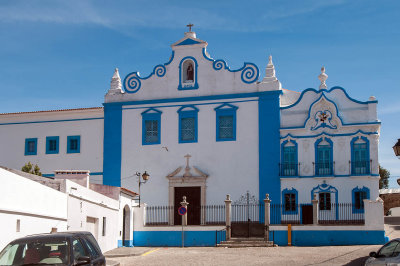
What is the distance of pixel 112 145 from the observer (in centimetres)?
3550

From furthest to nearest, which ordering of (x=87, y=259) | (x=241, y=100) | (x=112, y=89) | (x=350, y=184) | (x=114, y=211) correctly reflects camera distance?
(x=112, y=89) → (x=241, y=100) → (x=350, y=184) → (x=114, y=211) → (x=87, y=259)

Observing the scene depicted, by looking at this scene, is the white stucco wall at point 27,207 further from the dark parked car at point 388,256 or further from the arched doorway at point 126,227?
the arched doorway at point 126,227

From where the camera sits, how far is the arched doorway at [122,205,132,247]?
1176 inches

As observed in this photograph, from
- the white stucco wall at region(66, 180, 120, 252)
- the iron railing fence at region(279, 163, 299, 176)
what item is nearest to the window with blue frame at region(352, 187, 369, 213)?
the iron railing fence at region(279, 163, 299, 176)

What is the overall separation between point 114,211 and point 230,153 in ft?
28.3

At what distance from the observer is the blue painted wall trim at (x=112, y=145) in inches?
1384

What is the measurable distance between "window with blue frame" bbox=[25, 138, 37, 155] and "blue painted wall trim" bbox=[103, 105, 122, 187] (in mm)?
4656

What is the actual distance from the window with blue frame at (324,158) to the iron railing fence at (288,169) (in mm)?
1104

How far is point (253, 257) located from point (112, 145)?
15451 mm

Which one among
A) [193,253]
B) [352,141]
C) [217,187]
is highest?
[352,141]

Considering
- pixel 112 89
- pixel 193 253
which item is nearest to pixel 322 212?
pixel 193 253

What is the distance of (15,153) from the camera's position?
122 ft

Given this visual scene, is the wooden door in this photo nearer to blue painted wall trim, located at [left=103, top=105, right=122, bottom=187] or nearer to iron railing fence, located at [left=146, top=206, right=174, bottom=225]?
iron railing fence, located at [left=146, top=206, right=174, bottom=225]

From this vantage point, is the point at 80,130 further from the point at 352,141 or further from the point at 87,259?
the point at 87,259
